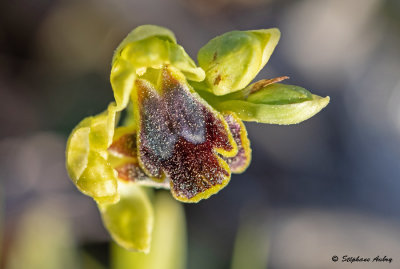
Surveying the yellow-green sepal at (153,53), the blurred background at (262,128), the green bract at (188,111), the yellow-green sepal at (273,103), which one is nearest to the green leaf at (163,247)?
the blurred background at (262,128)

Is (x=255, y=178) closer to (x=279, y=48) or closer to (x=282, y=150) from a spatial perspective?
(x=282, y=150)

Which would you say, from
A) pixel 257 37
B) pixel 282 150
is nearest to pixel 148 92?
pixel 257 37

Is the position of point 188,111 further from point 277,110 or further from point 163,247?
A: point 163,247

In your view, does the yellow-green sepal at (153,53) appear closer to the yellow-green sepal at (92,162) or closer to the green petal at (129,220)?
the yellow-green sepal at (92,162)

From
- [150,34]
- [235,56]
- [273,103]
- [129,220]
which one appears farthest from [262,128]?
[150,34]

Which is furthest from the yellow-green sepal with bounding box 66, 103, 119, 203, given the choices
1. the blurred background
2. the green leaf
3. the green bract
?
the blurred background

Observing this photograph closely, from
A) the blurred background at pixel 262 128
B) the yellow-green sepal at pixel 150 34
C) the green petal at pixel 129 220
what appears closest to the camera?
the yellow-green sepal at pixel 150 34
